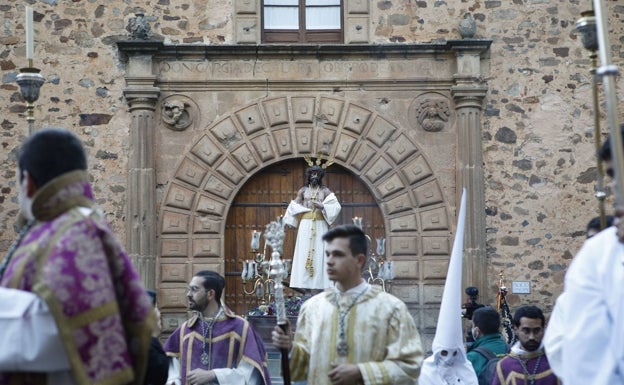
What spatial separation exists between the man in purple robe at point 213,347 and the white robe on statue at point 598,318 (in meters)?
3.40

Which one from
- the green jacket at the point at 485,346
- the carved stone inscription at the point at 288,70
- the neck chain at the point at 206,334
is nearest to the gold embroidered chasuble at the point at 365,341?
the neck chain at the point at 206,334

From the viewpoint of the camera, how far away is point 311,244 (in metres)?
12.4

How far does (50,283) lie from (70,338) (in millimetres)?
191

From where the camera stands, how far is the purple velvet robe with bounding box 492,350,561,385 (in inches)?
253

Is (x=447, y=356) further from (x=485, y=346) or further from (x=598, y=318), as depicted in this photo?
(x=598, y=318)

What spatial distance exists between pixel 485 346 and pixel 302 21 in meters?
7.77

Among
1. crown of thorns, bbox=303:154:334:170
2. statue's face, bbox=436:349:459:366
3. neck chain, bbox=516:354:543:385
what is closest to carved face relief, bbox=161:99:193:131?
crown of thorns, bbox=303:154:334:170

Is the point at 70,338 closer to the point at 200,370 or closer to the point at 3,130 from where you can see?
the point at 200,370

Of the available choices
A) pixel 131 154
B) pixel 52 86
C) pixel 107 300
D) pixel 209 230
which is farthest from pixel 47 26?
pixel 107 300

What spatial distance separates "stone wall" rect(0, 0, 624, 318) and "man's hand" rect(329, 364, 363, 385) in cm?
937

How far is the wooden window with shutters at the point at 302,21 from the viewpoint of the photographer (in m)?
14.6

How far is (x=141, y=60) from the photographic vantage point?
1413 centimetres

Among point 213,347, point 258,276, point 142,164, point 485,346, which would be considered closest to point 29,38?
point 213,347

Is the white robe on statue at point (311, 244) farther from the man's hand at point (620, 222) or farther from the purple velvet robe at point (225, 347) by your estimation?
the man's hand at point (620, 222)
